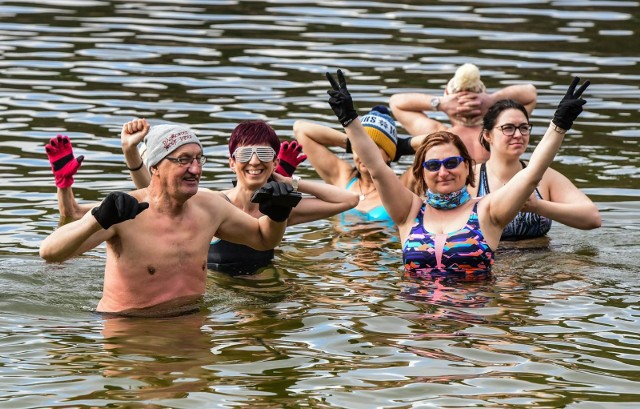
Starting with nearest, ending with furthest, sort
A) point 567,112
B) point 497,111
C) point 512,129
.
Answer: point 567,112 < point 512,129 < point 497,111

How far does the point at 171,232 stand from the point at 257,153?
1.23m

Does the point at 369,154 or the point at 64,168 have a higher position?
the point at 369,154

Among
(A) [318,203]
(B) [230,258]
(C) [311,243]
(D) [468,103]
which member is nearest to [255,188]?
(A) [318,203]

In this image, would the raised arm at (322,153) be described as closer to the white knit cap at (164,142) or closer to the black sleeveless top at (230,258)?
the black sleeveless top at (230,258)

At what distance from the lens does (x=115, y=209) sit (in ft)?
28.8

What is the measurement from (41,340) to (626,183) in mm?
7528

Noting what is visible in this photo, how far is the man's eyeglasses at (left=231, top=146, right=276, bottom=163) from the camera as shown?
424 inches

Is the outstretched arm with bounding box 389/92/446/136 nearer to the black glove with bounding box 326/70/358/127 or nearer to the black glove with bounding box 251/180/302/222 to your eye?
the black glove with bounding box 326/70/358/127

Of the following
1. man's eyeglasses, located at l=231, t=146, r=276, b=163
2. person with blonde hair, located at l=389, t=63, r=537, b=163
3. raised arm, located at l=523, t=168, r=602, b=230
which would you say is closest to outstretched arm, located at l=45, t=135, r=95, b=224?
man's eyeglasses, located at l=231, t=146, r=276, b=163

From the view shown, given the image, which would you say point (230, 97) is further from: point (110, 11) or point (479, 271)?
point (479, 271)

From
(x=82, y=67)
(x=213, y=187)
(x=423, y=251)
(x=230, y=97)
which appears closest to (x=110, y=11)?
(x=82, y=67)

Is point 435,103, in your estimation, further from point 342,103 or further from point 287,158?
point 342,103

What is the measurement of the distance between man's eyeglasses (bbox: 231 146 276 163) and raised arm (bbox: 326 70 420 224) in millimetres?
639

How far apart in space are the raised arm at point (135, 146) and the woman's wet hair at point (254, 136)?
714 mm
